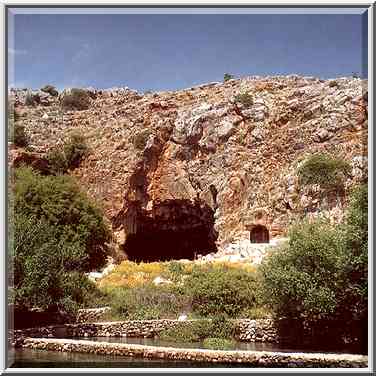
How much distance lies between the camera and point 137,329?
13.2 metres

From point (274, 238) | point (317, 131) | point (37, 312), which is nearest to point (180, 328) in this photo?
point (37, 312)

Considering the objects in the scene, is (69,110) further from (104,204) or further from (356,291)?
(356,291)

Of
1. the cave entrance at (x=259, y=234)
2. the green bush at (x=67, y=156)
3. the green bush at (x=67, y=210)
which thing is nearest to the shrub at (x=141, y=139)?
the green bush at (x=67, y=156)

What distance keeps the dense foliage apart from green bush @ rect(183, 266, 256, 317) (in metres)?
1.04

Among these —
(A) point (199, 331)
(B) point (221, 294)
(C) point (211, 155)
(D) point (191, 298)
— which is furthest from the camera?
(C) point (211, 155)

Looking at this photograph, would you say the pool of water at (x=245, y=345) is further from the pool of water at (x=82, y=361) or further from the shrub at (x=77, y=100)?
the shrub at (x=77, y=100)

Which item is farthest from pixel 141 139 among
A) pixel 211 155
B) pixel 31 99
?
pixel 31 99

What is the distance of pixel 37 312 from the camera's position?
13.6 meters

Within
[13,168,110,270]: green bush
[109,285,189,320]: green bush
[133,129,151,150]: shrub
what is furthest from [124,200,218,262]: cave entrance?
[109,285,189,320]: green bush

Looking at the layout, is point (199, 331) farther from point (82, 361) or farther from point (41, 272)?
point (41, 272)

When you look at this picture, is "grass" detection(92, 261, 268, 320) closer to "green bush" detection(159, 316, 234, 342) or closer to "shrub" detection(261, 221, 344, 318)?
"green bush" detection(159, 316, 234, 342)

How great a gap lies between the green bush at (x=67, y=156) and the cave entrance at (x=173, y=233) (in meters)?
3.72

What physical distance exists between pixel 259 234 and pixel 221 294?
10.6 metres

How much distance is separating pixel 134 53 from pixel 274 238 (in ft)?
37.1
